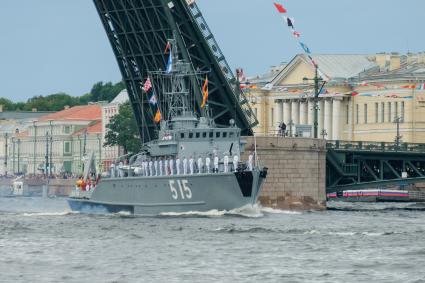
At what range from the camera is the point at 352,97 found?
102312mm

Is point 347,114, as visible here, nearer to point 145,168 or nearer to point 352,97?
point 352,97

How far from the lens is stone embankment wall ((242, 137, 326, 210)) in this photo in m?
62.6

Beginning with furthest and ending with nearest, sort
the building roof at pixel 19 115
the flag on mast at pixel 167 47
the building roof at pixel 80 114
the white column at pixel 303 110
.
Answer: the building roof at pixel 19 115, the building roof at pixel 80 114, the white column at pixel 303 110, the flag on mast at pixel 167 47

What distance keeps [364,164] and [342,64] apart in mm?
38935

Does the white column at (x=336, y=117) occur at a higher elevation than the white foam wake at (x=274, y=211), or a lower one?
higher

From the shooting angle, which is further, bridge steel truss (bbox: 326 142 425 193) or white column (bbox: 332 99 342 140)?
white column (bbox: 332 99 342 140)

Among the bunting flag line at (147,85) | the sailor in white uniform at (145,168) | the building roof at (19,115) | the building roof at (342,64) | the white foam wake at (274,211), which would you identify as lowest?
the white foam wake at (274,211)

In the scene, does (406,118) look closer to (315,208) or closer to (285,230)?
(315,208)

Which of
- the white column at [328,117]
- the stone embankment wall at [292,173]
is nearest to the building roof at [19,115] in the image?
the white column at [328,117]

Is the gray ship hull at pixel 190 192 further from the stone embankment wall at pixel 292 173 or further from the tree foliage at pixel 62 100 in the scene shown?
the tree foliage at pixel 62 100

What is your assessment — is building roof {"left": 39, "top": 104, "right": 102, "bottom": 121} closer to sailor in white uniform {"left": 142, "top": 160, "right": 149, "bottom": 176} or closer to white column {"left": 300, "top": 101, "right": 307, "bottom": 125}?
white column {"left": 300, "top": 101, "right": 307, "bottom": 125}

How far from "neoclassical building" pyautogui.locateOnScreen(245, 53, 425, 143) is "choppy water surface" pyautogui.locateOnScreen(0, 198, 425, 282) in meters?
42.5

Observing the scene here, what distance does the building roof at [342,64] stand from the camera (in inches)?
4104

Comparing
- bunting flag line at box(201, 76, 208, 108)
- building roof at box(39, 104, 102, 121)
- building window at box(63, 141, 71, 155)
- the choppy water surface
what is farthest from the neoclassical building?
the choppy water surface
